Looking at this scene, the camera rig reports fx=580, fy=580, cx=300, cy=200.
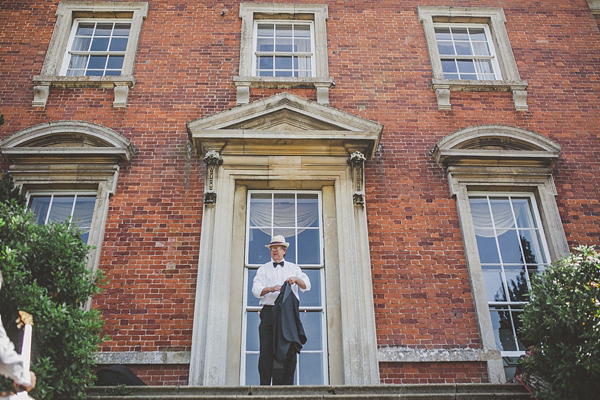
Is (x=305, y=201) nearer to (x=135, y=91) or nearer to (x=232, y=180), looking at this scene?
(x=232, y=180)

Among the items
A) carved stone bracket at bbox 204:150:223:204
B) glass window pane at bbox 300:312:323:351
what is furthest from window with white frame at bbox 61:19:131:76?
glass window pane at bbox 300:312:323:351

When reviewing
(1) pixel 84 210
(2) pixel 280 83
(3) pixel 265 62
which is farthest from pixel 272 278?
(3) pixel 265 62

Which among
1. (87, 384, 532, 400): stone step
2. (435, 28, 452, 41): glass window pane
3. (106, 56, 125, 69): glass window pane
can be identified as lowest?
(87, 384, 532, 400): stone step

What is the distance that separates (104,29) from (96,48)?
1.79ft

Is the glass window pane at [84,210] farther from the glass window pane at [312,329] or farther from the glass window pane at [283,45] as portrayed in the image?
the glass window pane at [283,45]

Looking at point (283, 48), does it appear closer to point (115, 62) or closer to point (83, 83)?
point (115, 62)

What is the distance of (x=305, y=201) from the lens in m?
8.84

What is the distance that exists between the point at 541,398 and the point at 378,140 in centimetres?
447

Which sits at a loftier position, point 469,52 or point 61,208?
point 469,52

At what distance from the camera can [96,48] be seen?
1073cm

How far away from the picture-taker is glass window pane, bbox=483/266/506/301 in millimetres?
8297

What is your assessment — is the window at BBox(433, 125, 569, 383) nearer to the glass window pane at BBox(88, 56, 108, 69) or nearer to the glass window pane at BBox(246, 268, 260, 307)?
the glass window pane at BBox(246, 268, 260, 307)

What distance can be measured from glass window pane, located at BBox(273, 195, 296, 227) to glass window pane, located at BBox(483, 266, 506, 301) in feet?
9.61

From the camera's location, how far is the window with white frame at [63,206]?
8.73m
